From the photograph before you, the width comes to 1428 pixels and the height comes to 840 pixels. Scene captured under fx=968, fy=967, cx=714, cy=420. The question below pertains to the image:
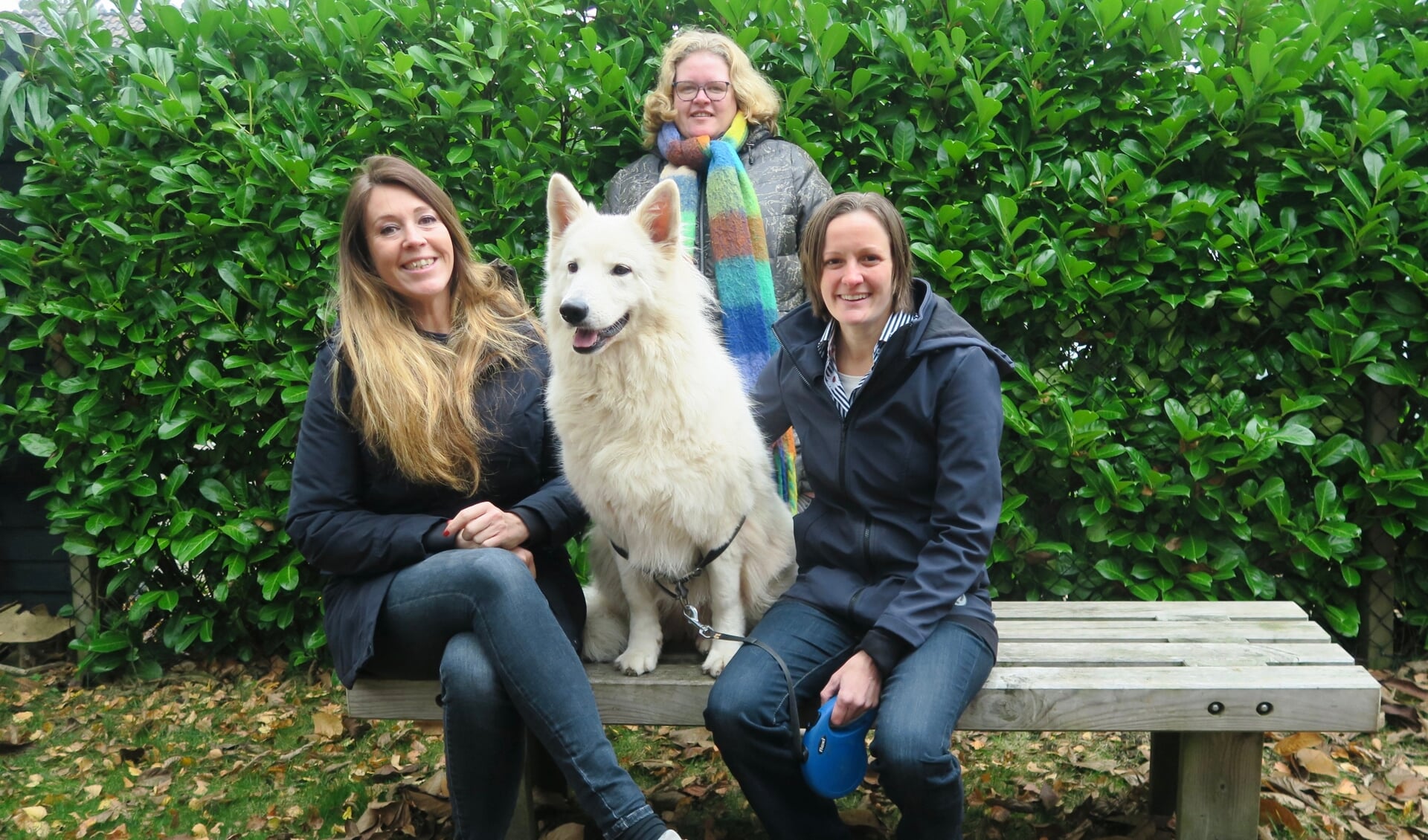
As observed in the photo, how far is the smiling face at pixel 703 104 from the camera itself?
332 cm

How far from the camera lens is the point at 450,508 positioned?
2535mm

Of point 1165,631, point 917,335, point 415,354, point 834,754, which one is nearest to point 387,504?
point 415,354

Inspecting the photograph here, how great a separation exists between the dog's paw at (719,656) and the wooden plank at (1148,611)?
88 cm

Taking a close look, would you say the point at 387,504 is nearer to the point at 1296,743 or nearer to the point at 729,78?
the point at 729,78

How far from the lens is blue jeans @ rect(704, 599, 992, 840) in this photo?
80.7 inches

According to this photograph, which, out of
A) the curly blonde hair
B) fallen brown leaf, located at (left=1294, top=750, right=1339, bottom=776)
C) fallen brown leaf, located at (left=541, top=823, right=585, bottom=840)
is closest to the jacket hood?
the curly blonde hair

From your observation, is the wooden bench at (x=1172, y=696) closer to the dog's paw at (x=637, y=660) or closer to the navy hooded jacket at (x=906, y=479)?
the dog's paw at (x=637, y=660)

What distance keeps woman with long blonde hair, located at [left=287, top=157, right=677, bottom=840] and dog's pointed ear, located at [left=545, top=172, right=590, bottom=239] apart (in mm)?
286

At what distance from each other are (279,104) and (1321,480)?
4156 mm

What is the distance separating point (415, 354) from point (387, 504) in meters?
0.40

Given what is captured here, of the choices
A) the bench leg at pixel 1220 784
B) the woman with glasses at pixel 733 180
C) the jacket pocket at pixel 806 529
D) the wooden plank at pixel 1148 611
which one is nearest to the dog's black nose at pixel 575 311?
the jacket pocket at pixel 806 529

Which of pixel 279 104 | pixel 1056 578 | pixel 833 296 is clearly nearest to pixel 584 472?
pixel 833 296

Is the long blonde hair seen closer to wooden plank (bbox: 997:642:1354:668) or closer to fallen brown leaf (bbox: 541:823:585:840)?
fallen brown leaf (bbox: 541:823:585:840)

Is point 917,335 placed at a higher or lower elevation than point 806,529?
higher
